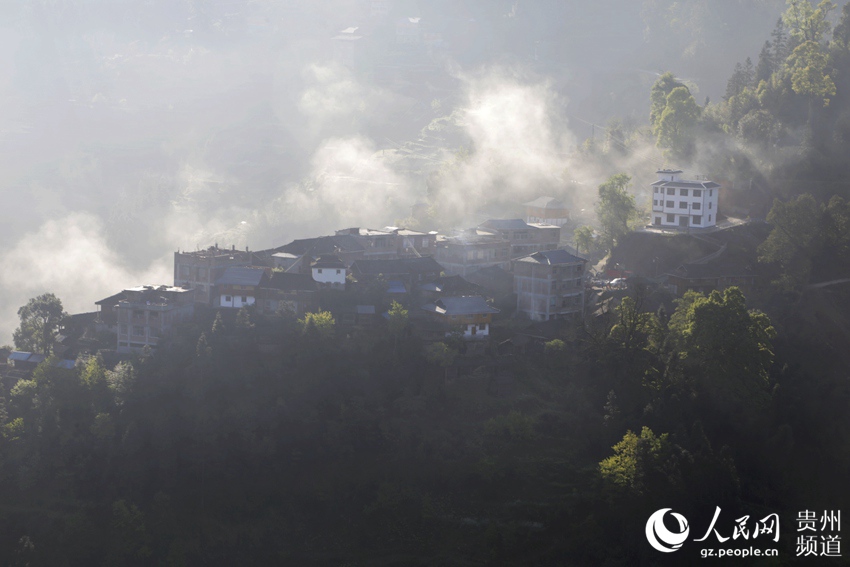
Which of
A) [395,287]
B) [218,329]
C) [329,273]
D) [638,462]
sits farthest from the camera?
[395,287]

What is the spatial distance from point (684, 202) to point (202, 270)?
2018 cm

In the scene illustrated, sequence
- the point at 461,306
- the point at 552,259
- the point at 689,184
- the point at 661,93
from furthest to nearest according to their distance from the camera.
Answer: the point at 661,93
the point at 689,184
the point at 552,259
the point at 461,306

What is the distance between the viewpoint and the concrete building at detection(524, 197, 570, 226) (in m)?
43.4

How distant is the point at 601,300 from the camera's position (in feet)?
110

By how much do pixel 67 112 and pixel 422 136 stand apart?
3404 centimetres

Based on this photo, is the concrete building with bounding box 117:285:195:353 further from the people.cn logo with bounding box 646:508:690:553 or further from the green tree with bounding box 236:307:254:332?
the people.cn logo with bounding box 646:508:690:553

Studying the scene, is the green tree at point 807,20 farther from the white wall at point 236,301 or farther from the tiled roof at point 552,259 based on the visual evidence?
the white wall at point 236,301

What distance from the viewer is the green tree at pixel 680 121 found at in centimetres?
4253

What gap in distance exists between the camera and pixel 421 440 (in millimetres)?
27500

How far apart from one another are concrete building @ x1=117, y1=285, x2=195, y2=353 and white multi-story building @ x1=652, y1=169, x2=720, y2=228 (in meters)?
20.3

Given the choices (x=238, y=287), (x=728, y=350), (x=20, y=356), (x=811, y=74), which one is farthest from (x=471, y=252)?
(x=811, y=74)

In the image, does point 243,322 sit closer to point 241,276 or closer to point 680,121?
point 241,276

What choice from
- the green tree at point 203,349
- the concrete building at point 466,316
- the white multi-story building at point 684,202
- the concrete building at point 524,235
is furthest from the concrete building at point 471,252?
the green tree at point 203,349

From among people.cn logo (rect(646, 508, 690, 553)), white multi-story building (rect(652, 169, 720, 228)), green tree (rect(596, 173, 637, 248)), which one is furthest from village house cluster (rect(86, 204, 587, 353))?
people.cn logo (rect(646, 508, 690, 553))
